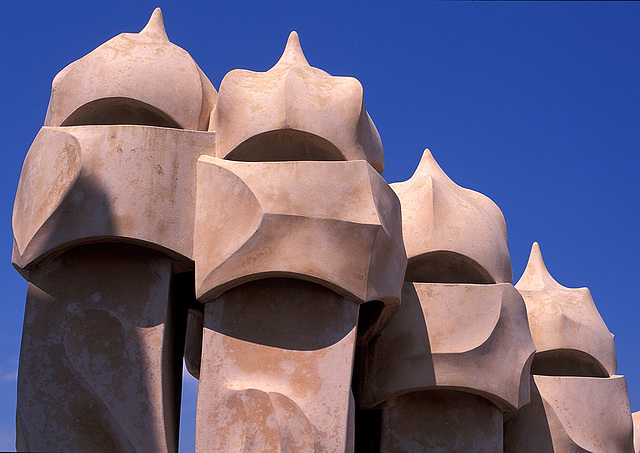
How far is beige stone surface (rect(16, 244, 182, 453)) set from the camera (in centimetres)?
1050

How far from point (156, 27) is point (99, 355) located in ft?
17.5

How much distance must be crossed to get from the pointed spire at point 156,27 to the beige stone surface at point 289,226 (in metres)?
2.93

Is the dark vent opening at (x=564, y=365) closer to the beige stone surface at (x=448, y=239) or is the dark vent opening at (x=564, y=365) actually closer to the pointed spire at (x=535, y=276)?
the pointed spire at (x=535, y=276)

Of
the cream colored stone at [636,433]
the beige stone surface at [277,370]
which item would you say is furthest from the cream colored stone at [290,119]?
the cream colored stone at [636,433]

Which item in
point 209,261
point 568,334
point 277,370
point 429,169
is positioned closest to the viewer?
point 277,370

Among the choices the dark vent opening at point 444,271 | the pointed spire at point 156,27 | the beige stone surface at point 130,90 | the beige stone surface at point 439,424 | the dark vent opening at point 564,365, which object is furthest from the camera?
the dark vent opening at point 564,365

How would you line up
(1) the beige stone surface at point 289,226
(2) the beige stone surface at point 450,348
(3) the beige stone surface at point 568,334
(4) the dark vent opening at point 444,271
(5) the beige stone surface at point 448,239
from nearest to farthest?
(1) the beige stone surface at point 289,226
(2) the beige stone surface at point 450,348
(5) the beige stone surface at point 448,239
(4) the dark vent opening at point 444,271
(3) the beige stone surface at point 568,334

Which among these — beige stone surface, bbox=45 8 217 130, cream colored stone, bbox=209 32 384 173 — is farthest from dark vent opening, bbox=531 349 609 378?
beige stone surface, bbox=45 8 217 130

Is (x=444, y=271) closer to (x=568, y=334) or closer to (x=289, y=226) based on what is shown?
(x=568, y=334)

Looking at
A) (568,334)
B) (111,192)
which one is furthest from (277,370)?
(568,334)

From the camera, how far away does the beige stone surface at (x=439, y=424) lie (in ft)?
42.2

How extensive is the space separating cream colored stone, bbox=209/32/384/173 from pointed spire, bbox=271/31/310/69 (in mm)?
668

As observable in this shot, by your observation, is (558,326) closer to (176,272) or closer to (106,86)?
(176,272)

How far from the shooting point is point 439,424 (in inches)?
510
